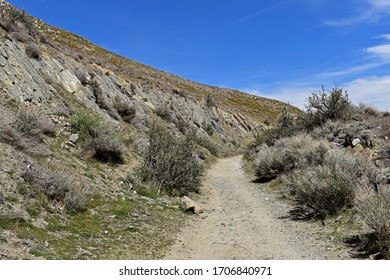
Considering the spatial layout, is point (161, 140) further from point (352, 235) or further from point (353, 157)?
point (352, 235)

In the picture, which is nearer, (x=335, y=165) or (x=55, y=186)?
(x=55, y=186)

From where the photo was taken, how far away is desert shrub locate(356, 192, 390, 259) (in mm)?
7016

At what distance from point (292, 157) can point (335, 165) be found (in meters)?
5.40

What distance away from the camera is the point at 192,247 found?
883cm

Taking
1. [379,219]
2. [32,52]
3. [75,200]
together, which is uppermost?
[32,52]

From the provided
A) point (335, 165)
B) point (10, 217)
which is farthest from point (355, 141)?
point (10, 217)

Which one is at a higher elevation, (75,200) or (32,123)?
(32,123)

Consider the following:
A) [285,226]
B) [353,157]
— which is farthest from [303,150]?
[285,226]

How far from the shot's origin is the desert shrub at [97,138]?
46.7 ft

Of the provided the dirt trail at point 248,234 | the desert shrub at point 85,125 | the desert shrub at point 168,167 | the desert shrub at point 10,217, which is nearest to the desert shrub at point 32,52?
the desert shrub at point 85,125

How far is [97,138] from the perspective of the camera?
1441 cm

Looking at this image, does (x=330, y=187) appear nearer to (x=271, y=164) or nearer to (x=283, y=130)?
(x=271, y=164)

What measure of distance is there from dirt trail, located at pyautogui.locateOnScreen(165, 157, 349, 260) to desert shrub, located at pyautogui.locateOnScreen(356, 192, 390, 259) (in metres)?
0.81

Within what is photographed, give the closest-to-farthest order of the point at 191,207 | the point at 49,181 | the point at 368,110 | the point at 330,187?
the point at 49,181 < the point at 330,187 < the point at 191,207 < the point at 368,110
